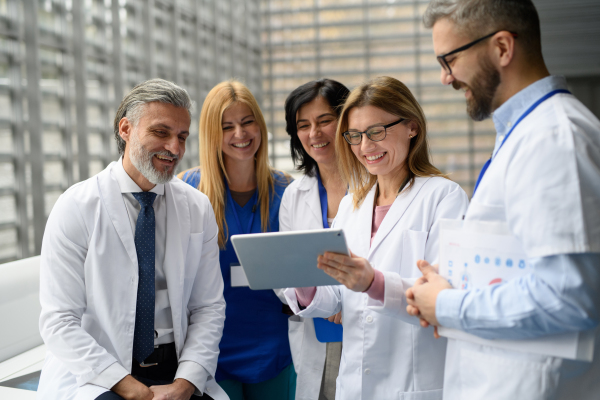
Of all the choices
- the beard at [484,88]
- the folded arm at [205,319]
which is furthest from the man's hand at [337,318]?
the beard at [484,88]

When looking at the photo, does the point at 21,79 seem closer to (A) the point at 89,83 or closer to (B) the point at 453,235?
(A) the point at 89,83

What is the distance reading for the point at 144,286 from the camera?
70.8 inches

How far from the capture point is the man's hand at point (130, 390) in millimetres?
1645

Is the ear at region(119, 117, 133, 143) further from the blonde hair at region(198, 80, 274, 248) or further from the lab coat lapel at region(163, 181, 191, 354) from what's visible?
the blonde hair at region(198, 80, 274, 248)

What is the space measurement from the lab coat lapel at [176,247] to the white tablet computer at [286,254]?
1.63 feet

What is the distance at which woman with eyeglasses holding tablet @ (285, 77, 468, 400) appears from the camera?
5.18ft

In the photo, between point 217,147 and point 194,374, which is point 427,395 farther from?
point 217,147

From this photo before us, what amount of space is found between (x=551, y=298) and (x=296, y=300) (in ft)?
3.62

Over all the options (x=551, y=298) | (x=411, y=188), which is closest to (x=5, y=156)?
(x=411, y=188)

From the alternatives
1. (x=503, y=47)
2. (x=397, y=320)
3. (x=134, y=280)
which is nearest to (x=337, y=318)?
(x=397, y=320)

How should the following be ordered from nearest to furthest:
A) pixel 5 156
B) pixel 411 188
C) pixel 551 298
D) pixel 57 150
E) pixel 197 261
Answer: pixel 551 298
pixel 411 188
pixel 197 261
pixel 5 156
pixel 57 150

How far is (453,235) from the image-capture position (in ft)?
3.88

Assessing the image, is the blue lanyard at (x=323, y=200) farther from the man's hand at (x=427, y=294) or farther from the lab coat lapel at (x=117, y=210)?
the man's hand at (x=427, y=294)

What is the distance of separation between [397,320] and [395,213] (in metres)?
0.41
